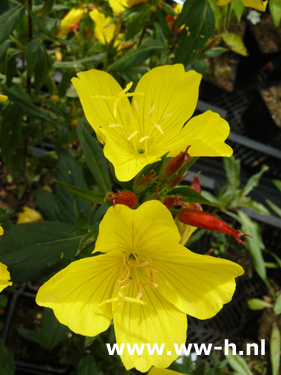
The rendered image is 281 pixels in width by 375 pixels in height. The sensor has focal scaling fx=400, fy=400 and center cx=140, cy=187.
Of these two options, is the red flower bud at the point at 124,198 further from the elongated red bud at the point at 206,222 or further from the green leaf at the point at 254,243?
the green leaf at the point at 254,243

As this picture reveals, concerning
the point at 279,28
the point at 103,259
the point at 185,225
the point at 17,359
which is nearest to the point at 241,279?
the point at 17,359

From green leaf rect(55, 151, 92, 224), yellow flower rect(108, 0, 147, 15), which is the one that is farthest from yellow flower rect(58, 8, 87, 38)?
green leaf rect(55, 151, 92, 224)

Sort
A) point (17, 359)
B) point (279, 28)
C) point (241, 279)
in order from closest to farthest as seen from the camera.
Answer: point (17, 359) → point (241, 279) → point (279, 28)

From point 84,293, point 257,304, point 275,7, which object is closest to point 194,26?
point 275,7

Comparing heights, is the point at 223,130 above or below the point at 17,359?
above

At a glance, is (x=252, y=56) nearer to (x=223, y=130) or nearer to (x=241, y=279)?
(x=241, y=279)
